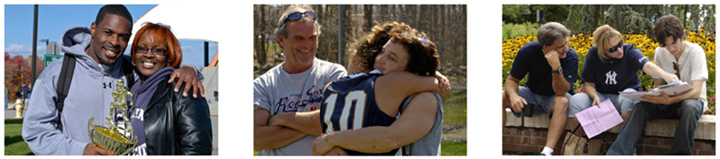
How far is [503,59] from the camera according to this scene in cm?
621

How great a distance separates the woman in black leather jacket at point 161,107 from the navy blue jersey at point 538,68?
2.53m

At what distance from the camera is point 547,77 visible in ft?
19.9

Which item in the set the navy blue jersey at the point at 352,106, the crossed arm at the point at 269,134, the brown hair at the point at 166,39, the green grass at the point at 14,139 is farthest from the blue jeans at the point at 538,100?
the green grass at the point at 14,139

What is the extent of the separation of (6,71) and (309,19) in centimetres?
250

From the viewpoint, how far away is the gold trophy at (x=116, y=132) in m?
5.91

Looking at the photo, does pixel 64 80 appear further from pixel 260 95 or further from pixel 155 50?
pixel 260 95

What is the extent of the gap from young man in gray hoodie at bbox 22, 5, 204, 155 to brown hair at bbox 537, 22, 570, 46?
2732mm

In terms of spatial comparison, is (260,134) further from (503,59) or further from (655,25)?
(655,25)

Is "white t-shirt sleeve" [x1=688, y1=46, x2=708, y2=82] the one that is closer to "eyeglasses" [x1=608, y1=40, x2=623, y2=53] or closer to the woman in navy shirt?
the woman in navy shirt

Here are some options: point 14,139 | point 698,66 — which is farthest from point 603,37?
point 14,139

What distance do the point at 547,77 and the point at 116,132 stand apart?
3430 millimetres

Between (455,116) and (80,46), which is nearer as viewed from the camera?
(80,46)

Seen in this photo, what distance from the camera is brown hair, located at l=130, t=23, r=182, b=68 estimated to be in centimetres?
594

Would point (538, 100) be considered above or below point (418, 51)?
below
